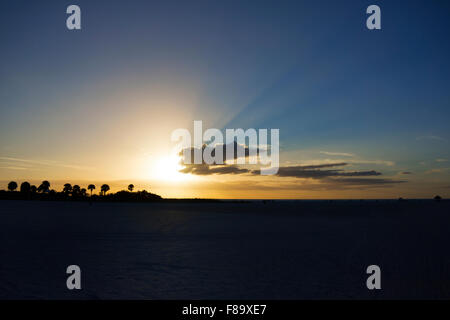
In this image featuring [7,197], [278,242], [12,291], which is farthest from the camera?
[7,197]

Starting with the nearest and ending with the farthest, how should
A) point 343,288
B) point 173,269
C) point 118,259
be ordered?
point 343,288 → point 173,269 → point 118,259

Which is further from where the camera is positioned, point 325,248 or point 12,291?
point 325,248

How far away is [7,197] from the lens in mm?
177750
